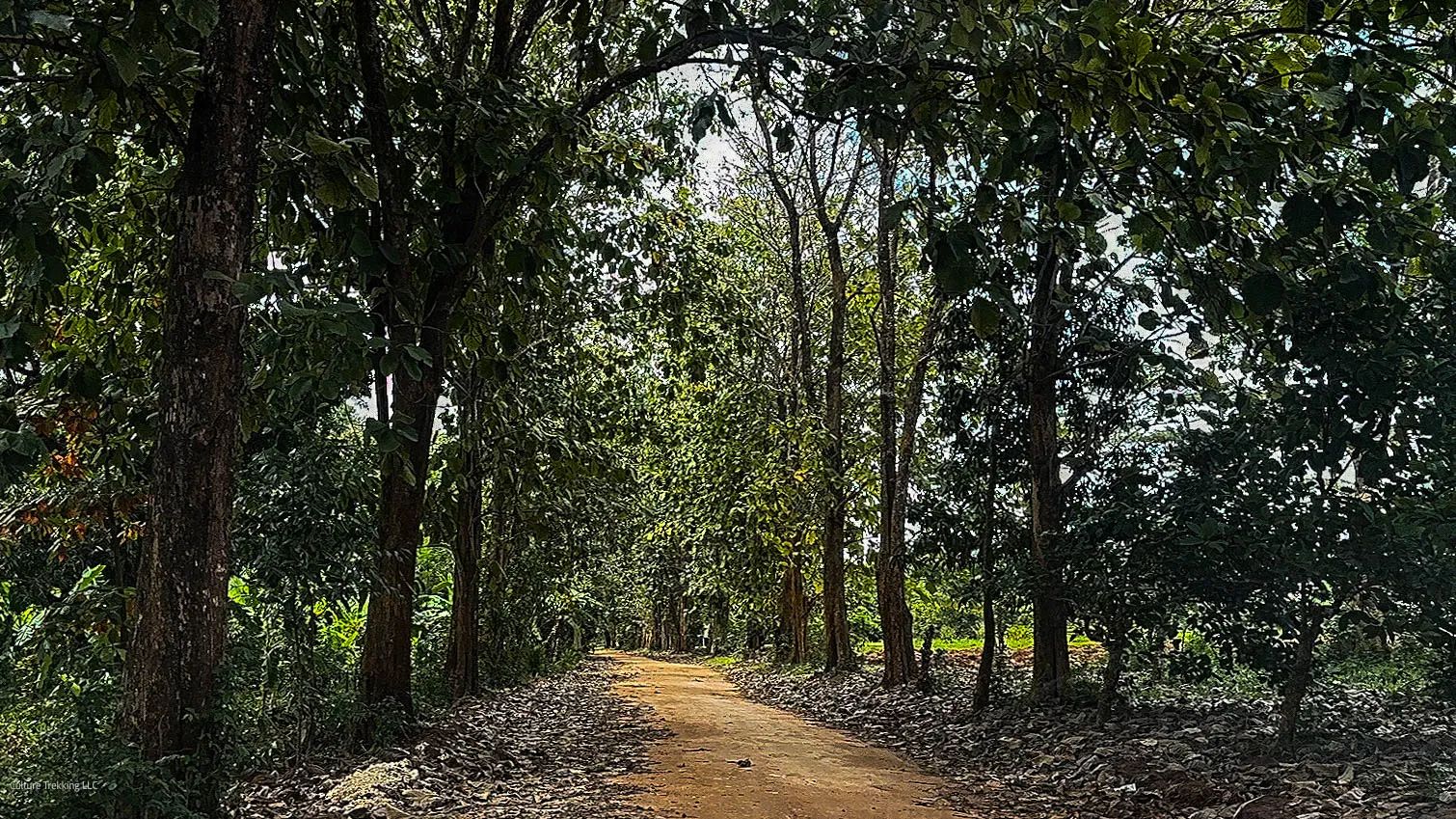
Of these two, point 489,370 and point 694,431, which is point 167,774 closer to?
point 489,370

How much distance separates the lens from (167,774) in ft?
14.3

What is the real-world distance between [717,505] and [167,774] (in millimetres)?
14662

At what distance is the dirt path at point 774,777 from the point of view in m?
6.48

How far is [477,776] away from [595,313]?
20.3ft

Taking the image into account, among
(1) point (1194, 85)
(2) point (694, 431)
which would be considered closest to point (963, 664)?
(2) point (694, 431)

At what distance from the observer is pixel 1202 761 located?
667 cm

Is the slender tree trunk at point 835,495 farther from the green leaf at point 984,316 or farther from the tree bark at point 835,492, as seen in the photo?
the green leaf at point 984,316

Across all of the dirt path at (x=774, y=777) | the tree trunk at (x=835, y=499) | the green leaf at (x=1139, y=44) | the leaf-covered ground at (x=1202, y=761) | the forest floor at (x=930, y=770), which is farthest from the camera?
the tree trunk at (x=835, y=499)

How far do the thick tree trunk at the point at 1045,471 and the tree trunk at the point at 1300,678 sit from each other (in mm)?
2791

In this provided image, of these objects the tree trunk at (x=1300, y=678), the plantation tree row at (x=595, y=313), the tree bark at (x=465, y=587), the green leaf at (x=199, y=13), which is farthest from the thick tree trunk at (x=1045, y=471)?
the green leaf at (x=199, y=13)

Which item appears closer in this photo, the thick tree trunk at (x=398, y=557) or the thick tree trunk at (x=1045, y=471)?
the thick tree trunk at (x=398, y=557)

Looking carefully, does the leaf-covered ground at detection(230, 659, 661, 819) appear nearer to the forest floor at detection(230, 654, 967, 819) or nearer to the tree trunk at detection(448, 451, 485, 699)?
the forest floor at detection(230, 654, 967, 819)

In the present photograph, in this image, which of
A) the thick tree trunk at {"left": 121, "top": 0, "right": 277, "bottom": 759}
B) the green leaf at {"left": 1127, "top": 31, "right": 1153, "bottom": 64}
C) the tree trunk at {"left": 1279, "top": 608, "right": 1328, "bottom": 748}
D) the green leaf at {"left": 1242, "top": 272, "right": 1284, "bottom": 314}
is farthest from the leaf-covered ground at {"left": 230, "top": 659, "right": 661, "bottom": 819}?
the green leaf at {"left": 1127, "top": 31, "right": 1153, "bottom": 64}

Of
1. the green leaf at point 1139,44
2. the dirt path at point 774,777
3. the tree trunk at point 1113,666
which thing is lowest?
the dirt path at point 774,777
